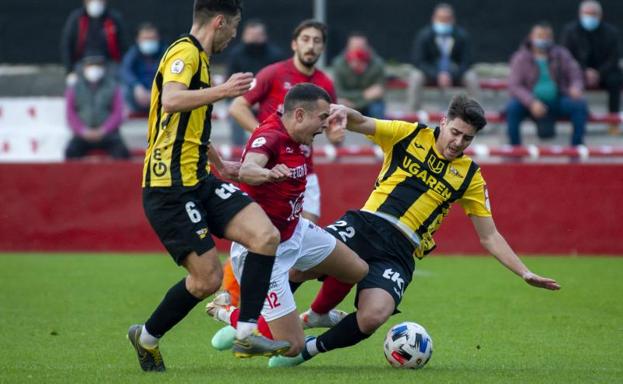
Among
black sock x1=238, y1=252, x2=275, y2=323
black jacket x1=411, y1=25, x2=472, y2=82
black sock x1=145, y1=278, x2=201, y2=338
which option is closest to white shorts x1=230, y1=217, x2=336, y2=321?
black sock x1=238, y1=252, x2=275, y2=323

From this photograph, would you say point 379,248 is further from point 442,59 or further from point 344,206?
point 442,59

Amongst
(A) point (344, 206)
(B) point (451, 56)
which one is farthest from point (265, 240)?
(B) point (451, 56)

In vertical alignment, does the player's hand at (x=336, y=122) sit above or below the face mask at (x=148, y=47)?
above

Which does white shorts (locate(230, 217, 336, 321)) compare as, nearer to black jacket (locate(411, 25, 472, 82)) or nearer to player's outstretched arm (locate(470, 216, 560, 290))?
player's outstretched arm (locate(470, 216, 560, 290))

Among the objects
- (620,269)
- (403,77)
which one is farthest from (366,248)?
(403,77)

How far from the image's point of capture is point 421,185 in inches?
323

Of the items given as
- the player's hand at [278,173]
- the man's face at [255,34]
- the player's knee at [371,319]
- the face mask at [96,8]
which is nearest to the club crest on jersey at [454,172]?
the player's knee at [371,319]

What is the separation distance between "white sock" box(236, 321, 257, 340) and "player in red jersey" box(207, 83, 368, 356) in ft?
1.44

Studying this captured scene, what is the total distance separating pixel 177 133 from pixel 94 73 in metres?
9.12

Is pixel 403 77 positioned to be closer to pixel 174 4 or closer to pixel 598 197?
pixel 174 4

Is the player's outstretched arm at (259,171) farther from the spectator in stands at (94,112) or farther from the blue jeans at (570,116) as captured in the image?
the blue jeans at (570,116)

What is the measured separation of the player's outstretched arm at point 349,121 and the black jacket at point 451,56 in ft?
29.0

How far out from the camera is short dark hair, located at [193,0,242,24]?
7078mm

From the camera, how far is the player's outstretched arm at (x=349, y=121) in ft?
24.7
